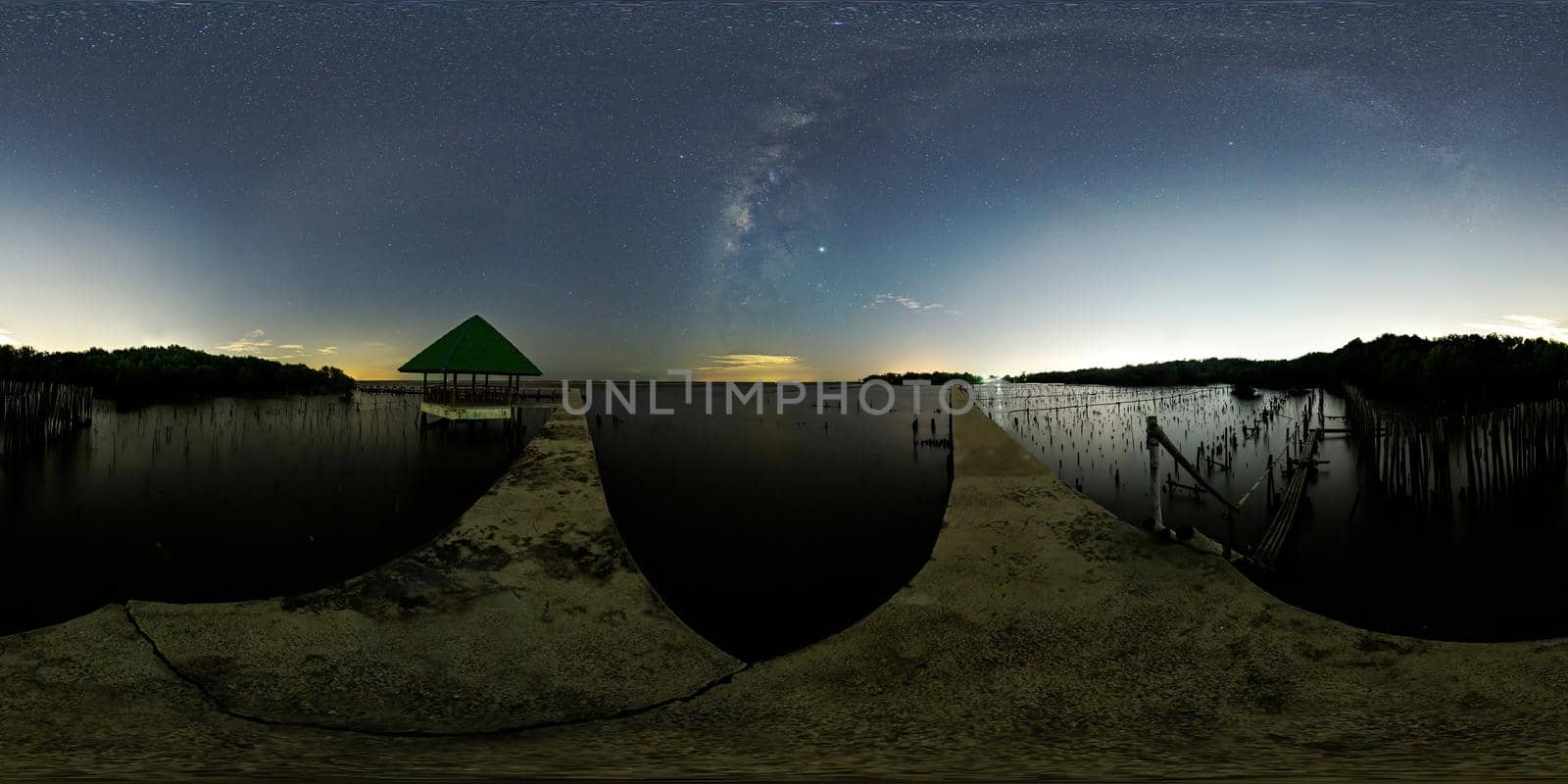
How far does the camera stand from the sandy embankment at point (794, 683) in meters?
4.12

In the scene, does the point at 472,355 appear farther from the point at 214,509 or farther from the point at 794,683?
the point at 794,683

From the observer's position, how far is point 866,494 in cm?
1908

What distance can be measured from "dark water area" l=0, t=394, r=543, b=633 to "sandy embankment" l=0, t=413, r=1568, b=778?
18.2ft

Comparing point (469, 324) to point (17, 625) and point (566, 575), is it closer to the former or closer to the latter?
point (17, 625)

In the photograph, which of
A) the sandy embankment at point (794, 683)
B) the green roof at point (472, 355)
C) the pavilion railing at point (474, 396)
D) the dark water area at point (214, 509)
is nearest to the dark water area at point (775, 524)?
the sandy embankment at point (794, 683)

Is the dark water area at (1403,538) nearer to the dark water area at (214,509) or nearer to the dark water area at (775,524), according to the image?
the dark water area at (775,524)

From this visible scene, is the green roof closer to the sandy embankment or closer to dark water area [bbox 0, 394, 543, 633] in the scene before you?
dark water area [bbox 0, 394, 543, 633]

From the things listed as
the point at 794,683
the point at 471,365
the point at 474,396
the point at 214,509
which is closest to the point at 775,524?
the point at 794,683

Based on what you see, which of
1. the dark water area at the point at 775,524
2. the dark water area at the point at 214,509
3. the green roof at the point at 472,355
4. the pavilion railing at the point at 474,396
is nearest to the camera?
the dark water area at the point at 775,524

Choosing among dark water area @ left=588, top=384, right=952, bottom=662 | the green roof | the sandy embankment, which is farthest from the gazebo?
the sandy embankment

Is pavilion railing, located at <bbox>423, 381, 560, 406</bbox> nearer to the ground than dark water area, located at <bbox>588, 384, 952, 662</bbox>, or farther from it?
farther from it

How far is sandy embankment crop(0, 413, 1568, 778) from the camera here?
13.5ft

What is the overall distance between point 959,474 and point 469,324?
27.3 m

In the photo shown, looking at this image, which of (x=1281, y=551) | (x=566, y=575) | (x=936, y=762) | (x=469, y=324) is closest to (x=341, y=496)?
(x=469, y=324)
